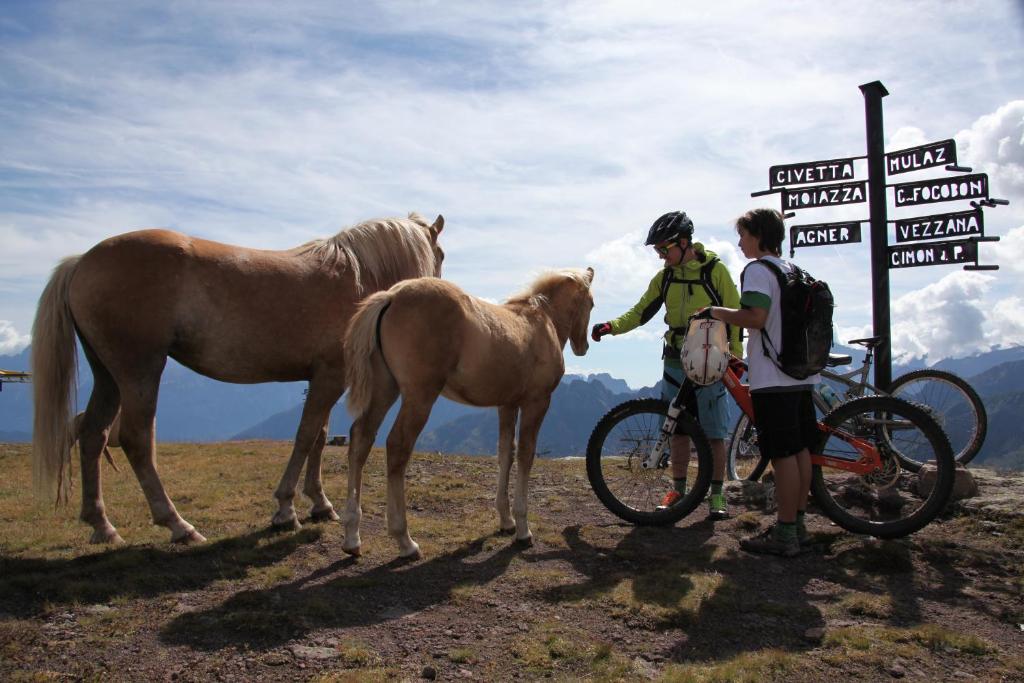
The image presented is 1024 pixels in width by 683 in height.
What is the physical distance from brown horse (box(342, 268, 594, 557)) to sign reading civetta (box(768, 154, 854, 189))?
548 cm

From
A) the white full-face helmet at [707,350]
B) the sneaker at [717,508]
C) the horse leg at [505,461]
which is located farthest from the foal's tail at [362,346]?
the sneaker at [717,508]

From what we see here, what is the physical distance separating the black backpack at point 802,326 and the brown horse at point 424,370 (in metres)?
2.17

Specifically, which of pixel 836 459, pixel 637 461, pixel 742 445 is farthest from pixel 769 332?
pixel 742 445

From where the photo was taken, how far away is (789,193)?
10336 mm

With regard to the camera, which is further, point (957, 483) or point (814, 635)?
point (957, 483)

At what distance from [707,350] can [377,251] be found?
3413 mm

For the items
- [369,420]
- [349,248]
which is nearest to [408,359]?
[369,420]

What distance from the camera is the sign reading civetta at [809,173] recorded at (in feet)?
33.0

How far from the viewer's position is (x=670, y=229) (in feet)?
23.5

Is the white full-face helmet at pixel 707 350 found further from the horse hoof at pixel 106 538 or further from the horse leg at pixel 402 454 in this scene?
the horse hoof at pixel 106 538

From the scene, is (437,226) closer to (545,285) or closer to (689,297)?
(545,285)

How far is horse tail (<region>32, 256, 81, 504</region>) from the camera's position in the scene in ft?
20.7

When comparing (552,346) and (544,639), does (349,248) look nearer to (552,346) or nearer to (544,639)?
(552,346)

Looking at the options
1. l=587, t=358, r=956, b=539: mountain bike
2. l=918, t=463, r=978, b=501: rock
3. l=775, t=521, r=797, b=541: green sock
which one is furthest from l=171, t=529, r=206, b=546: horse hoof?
l=918, t=463, r=978, b=501: rock
